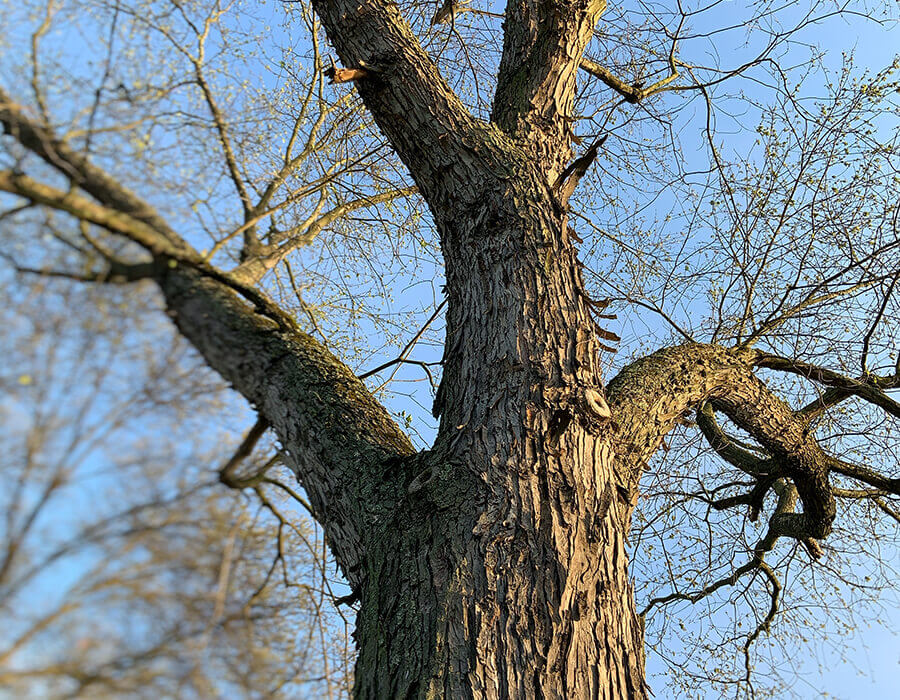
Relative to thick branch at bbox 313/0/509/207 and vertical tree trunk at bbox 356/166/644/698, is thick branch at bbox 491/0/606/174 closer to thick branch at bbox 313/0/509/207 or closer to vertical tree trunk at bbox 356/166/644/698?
thick branch at bbox 313/0/509/207

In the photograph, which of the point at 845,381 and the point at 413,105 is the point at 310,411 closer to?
the point at 413,105

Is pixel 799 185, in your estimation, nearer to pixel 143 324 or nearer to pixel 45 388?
pixel 143 324

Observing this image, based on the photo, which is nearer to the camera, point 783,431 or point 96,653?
point 96,653

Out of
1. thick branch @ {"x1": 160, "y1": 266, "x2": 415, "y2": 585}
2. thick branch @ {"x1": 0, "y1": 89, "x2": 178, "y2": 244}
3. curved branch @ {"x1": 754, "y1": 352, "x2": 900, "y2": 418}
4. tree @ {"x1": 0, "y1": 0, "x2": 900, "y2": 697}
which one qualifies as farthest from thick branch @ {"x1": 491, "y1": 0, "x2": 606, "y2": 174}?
thick branch @ {"x1": 0, "y1": 89, "x2": 178, "y2": 244}

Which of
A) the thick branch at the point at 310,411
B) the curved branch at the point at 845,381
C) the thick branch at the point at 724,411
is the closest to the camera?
the thick branch at the point at 310,411

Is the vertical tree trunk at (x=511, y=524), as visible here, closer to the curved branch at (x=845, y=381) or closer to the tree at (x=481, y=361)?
the tree at (x=481, y=361)

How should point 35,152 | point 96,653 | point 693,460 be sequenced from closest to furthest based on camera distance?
point 96,653 → point 35,152 → point 693,460

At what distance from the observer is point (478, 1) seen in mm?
4641

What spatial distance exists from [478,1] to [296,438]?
371 cm

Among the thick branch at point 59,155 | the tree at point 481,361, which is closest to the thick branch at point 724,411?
the tree at point 481,361

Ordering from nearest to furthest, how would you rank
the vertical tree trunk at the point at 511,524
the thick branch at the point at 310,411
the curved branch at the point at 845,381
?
the vertical tree trunk at the point at 511,524, the thick branch at the point at 310,411, the curved branch at the point at 845,381

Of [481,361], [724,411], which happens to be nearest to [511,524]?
[481,361]

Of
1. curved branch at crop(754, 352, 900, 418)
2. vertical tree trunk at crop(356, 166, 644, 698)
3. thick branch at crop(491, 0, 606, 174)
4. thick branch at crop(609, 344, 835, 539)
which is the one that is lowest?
vertical tree trunk at crop(356, 166, 644, 698)

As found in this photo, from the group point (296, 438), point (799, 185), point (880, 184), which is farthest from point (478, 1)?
point (296, 438)
